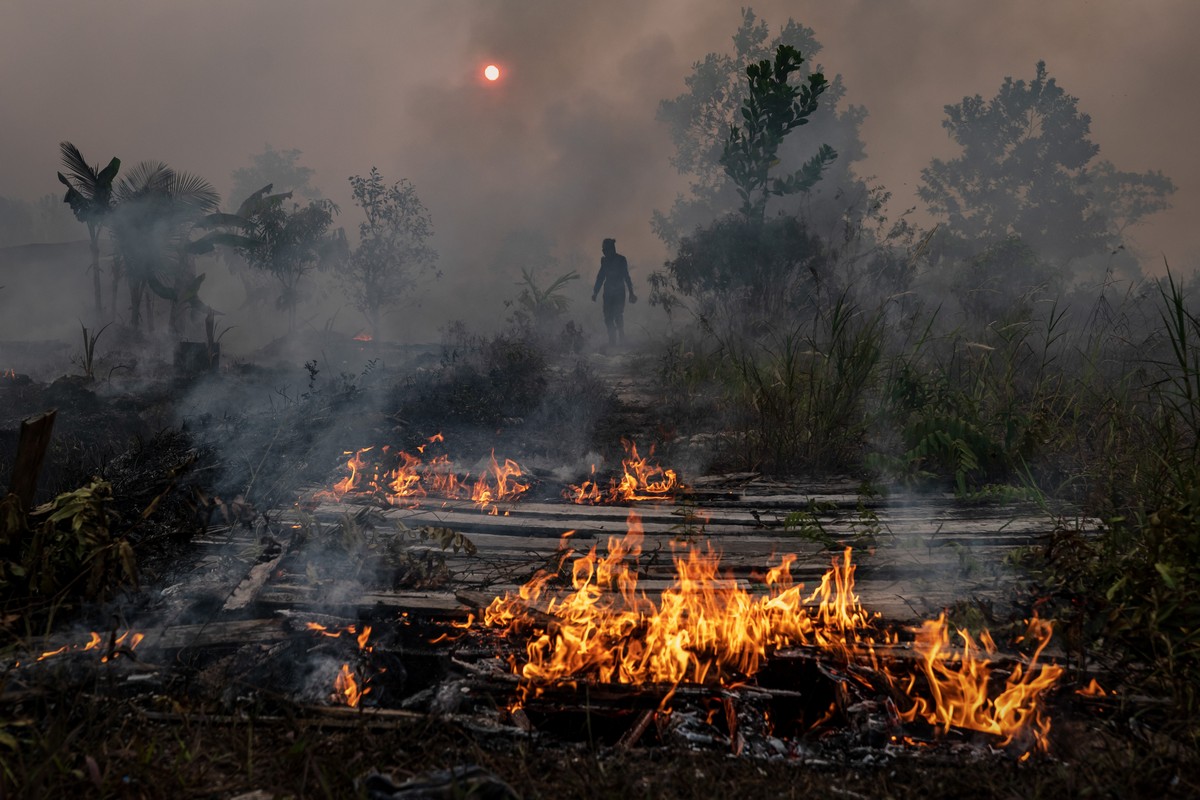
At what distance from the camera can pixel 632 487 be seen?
5797 mm

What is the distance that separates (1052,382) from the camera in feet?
21.7

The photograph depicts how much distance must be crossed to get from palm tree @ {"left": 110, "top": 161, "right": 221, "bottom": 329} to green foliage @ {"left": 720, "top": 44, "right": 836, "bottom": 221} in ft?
45.4

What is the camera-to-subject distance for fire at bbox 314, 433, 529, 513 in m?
5.65

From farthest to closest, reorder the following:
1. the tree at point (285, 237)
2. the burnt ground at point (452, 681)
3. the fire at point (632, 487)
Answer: the tree at point (285, 237), the fire at point (632, 487), the burnt ground at point (452, 681)

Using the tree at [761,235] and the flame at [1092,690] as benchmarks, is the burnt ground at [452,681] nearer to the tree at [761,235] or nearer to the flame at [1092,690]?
the flame at [1092,690]

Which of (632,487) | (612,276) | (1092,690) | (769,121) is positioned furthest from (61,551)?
(612,276)

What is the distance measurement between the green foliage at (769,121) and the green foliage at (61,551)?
453 inches

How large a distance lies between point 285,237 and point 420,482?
17.2m

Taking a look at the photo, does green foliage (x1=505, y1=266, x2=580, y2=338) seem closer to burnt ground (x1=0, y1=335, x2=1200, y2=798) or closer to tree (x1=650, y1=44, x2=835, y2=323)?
tree (x1=650, y1=44, x2=835, y2=323)

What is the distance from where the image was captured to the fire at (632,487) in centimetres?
561

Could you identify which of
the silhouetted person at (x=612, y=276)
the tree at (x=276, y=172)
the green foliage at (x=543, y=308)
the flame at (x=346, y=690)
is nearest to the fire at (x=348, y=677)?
the flame at (x=346, y=690)

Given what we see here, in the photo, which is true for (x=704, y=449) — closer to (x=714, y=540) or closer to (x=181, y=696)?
(x=714, y=540)

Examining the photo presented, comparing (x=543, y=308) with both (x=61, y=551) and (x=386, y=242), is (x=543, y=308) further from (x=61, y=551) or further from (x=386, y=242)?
(x=61, y=551)

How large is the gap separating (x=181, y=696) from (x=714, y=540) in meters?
3.11
